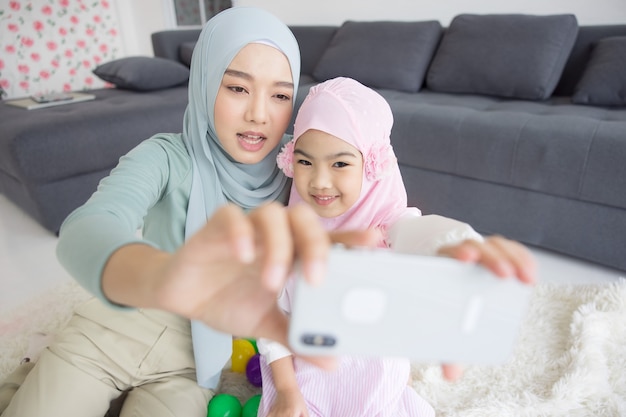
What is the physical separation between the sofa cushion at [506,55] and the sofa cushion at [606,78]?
0.13 meters

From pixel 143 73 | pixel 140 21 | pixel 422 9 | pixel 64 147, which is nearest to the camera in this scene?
pixel 64 147

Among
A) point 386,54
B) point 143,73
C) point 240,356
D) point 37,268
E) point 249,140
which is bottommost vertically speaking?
point 37,268

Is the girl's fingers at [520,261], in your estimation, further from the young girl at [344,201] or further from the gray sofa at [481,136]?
the gray sofa at [481,136]

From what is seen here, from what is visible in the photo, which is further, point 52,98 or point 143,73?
point 143,73

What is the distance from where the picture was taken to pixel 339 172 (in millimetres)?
829

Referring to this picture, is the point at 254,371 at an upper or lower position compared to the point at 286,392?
lower

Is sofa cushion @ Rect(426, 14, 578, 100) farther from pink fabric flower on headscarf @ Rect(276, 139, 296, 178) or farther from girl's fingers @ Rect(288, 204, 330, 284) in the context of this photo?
girl's fingers @ Rect(288, 204, 330, 284)

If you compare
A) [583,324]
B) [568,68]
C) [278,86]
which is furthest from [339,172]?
[568,68]

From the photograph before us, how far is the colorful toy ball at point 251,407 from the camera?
3.07 feet

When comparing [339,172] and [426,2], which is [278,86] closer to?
[339,172]

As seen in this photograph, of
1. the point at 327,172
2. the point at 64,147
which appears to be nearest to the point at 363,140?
the point at 327,172

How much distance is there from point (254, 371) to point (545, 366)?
29.0 inches

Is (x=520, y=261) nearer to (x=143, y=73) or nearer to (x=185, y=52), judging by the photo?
(x=143, y=73)

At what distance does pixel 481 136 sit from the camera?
60.9 inches
